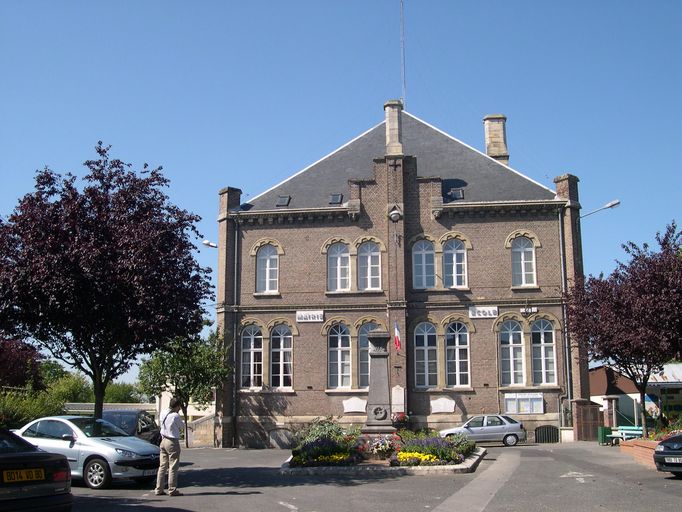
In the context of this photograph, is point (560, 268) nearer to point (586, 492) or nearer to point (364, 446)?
point (364, 446)

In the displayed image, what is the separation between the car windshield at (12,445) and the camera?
31.6 feet

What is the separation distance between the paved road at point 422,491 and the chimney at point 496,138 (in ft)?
65.9

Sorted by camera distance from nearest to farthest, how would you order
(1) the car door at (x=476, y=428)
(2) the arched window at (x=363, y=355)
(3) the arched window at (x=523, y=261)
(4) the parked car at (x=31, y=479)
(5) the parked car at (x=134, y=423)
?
(4) the parked car at (x=31, y=479), (5) the parked car at (x=134, y=423), (1) the car door at (x=476, y=428), (2) the arched window at (x=363, y=355), (3) the arched window at (x=523, y=261)

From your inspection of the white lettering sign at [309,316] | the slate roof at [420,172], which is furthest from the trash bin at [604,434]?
the white lettering sign at [309,316]

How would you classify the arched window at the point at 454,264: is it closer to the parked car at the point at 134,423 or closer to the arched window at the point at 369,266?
the arched window at the point at 369,266

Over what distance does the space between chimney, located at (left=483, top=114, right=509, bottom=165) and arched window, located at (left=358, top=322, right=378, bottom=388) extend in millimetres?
11533

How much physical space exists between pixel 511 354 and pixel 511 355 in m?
0.04

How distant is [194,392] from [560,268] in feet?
53.4

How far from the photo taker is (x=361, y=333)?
103 ft

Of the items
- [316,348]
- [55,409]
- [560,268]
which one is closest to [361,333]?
[316,348]

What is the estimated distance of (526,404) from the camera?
3003 centimetres

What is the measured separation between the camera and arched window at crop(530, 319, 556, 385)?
99.4 feet

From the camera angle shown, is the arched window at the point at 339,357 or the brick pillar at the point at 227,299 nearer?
the arched window at the point at 339,357

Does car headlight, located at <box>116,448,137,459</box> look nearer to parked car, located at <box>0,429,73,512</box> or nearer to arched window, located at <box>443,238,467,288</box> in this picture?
parked car, located at <box>0,429,73,512</box>
